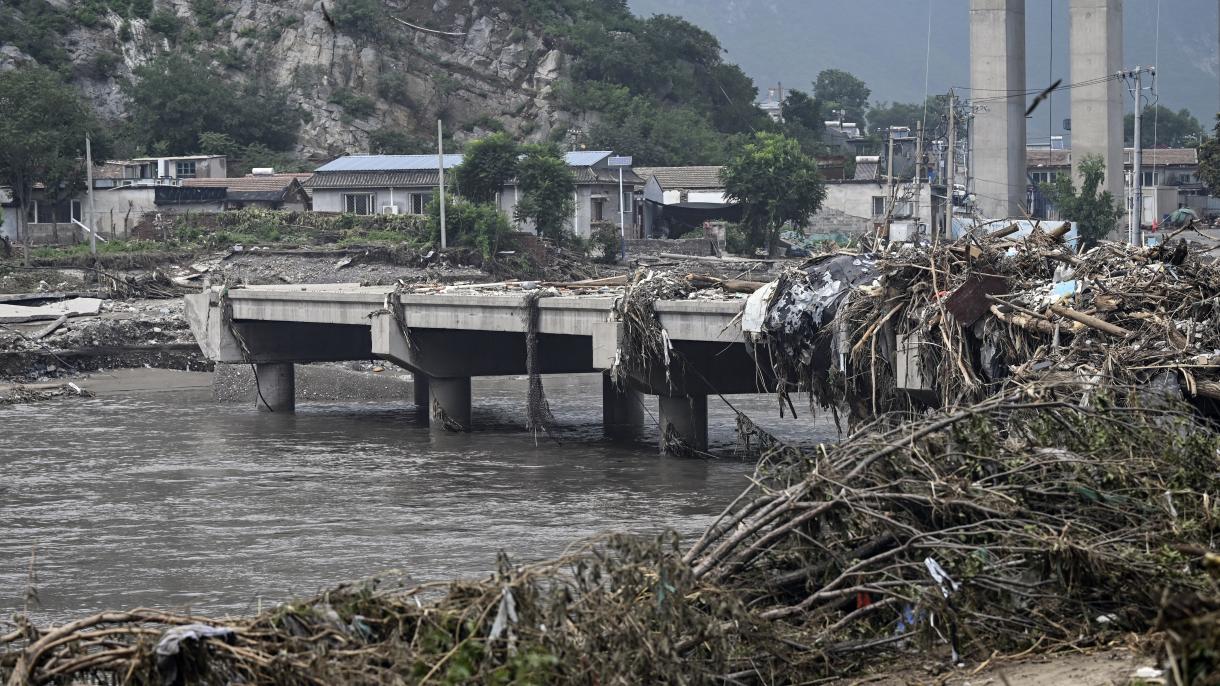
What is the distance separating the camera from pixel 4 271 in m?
49.5

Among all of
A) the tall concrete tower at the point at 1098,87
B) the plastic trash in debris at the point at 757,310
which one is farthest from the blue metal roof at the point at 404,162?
the plastic trash in debris at the point at 757,310

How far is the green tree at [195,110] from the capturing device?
3076 inches

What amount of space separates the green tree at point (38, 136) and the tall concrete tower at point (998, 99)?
4083 cm

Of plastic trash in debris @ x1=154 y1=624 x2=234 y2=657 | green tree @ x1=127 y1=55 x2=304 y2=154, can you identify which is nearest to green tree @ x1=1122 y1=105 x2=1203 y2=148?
green tree @ x1=127 y1=55 x2=304 y2=154

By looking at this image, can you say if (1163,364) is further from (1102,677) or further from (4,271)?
(4,271)

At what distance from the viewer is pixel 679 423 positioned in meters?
24.1

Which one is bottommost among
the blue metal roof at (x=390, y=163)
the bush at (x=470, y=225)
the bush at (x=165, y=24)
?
the bush at (x=470, y=225)

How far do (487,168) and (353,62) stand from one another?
1265 inches

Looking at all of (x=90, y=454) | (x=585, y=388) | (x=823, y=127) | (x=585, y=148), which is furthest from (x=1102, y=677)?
(x=823, y=127)

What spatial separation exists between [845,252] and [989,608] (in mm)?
10685

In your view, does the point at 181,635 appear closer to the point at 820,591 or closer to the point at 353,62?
the point at 820,591

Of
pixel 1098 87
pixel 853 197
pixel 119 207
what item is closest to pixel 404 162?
pixel 119 207

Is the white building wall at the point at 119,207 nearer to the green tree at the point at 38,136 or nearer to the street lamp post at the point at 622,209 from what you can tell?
the green tree at the point at 38,136

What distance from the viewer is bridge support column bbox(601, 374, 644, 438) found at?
28062 millimetres
